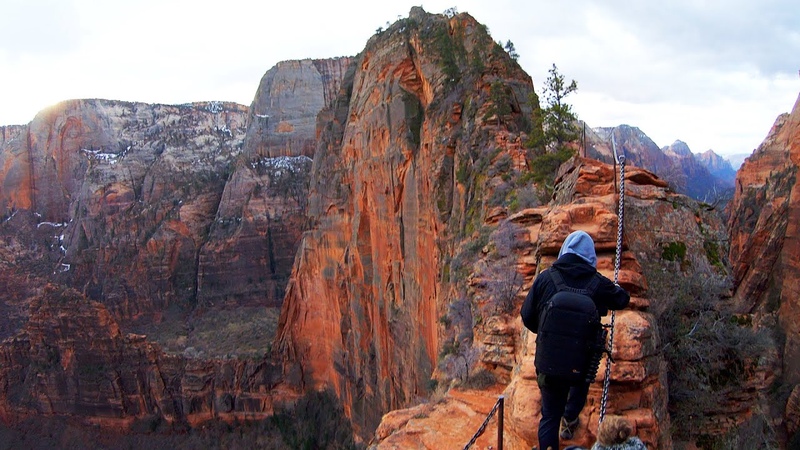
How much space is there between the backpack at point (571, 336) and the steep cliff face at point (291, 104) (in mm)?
61383

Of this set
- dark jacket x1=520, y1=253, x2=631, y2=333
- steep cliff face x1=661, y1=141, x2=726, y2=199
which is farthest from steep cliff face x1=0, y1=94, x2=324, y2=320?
steep cliff face x1=661, y1=141, x2=726, y2=199

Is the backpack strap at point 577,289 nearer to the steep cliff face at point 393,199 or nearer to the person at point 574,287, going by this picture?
the person at point 574,287

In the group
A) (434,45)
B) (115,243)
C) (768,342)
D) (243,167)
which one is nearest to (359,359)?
(434,45)

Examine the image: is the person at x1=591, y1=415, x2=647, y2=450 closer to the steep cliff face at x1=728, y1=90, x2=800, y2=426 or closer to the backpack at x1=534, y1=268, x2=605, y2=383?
the backpack at x1=534, y1=268, x2=605, y2=383

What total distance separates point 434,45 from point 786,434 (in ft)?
56.6

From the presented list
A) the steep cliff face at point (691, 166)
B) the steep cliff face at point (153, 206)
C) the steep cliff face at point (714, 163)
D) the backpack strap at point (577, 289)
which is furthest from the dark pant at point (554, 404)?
the steep cliff face at point (714, 163)

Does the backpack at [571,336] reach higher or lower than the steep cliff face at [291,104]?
lower

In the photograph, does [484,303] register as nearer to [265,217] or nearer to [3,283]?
[265,217]

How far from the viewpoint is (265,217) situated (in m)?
58.1

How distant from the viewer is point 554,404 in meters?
4.71

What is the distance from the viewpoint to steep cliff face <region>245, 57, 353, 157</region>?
212 feet

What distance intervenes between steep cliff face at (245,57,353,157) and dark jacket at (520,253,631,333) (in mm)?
61081

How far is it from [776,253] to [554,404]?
2575 centimetres

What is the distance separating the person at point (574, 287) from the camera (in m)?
4.68
